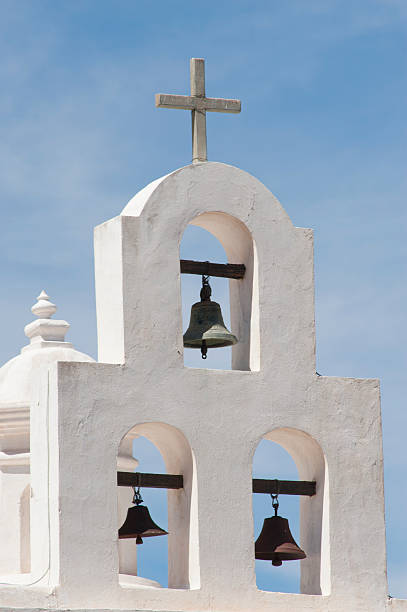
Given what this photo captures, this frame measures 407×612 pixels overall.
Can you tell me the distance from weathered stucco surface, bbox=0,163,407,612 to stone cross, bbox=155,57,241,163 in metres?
0.33

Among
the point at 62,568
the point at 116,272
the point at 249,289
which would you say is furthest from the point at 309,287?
the point at 62,568

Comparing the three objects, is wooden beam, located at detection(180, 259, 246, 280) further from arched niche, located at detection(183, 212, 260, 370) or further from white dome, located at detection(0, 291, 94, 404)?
white dome, located at detection(0, 291, 94, 404)

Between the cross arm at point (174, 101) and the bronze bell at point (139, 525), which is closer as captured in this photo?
the bronze bell at point (139, 525)

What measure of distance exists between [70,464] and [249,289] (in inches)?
101

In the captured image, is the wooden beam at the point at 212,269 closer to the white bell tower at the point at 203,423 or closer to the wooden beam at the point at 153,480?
the white bell tower at the point at 203,423

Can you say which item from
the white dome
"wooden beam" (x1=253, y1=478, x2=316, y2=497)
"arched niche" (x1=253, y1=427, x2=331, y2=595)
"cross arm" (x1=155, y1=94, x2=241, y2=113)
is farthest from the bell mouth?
the white dome

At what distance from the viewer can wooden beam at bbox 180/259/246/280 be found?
61.8 feet

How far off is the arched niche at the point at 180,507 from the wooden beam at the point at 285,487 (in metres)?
0.73

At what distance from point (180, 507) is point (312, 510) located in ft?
4.34

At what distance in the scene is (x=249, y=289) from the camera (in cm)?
1897

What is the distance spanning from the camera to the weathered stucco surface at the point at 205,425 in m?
17.5

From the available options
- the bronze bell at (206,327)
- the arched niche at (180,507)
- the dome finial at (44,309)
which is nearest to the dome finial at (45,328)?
the dome finial at (44,309)

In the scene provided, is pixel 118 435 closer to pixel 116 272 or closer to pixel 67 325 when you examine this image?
pixel 116 272

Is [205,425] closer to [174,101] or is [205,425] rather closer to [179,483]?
[179,483]
